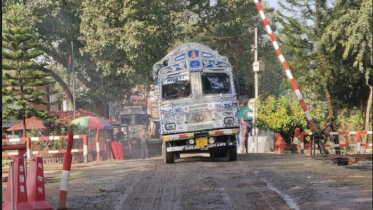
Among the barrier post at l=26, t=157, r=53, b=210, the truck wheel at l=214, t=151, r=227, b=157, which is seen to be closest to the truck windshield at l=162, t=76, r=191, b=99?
the truck wheel at l=214, t=151, r=227, b=157

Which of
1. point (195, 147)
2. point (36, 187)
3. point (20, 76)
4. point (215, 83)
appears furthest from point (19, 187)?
point (20, 76)

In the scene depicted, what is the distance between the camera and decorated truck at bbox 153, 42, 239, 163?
1794 centimetres

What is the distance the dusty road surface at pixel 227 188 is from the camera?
9148 mm

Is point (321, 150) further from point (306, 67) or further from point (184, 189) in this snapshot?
point (184, 189)

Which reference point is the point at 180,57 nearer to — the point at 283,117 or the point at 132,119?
the point at 283,117

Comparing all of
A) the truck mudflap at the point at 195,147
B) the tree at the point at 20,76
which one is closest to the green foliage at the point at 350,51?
the truck mudflap at the point at 195,147

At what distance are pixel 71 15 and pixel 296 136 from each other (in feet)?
53.7

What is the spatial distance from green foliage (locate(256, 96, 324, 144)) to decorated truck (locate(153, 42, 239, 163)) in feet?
23.5

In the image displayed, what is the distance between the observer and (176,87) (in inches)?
723

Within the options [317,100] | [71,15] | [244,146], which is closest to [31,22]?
[71,15]

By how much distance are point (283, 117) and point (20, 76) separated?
35.7 feet

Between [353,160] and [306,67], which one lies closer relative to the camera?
[353,160]

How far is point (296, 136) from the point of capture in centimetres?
2308

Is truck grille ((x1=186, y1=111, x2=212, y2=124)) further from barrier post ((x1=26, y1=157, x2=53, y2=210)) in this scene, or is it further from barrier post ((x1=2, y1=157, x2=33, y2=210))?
barrier post ((x1=2, y1=157, x2=33, y2=210))
